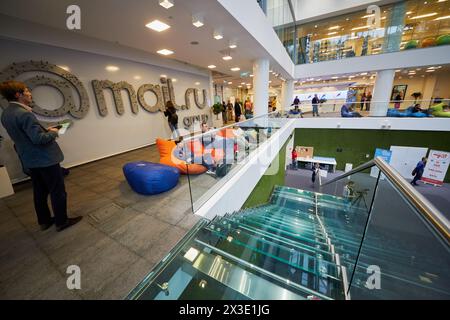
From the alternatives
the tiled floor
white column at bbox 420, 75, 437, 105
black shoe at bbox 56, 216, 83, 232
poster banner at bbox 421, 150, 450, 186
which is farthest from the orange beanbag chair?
white column at bbox 420, 75, 437, 105

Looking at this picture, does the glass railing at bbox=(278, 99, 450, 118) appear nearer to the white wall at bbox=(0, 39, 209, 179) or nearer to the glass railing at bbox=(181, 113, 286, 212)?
the glass railing at bbox=(181, 113, 286, 212)

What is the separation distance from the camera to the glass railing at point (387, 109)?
884 cm

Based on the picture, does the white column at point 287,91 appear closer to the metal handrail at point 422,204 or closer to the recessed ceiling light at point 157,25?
the recessed ceiling light at point 157,25

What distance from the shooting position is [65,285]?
1558 millimetres

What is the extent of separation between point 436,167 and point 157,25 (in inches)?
586

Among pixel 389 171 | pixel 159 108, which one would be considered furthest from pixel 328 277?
pixel 159 108

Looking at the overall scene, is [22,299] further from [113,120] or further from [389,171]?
[113,120]

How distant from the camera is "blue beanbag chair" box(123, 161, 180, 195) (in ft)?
9.75

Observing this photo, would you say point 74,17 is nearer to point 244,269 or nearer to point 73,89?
point 73,89

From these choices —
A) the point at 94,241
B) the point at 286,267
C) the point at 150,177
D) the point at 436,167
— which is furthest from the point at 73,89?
the point at 436,167

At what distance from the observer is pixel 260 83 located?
6551 millimetres

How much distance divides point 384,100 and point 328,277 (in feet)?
41.0

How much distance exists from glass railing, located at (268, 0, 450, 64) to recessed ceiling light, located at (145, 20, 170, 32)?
6.95 m

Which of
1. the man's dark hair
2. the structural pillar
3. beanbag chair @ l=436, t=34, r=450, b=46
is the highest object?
beanbag chair @ l=436, t=34, r=450, b=46
